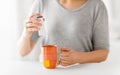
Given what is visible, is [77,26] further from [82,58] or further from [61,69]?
[61,69]

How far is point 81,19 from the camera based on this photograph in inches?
58.5

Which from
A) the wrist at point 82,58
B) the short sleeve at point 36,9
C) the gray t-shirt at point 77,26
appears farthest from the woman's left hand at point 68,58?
the short sleeve at point 36,9

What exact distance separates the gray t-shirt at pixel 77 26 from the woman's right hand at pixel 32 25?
61 mm

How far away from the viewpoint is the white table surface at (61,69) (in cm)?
121

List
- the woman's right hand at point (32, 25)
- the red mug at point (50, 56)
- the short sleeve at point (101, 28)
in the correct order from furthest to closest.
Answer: the short sleeve at point (101, 28) → the woman's right hand at point (32, 25) → the red mug at point (50, 56)

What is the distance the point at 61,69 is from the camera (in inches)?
49.6

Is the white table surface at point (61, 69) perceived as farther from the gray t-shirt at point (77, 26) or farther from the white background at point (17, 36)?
the gray t-shirt at point (77, 26)

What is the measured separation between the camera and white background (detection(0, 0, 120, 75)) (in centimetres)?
128

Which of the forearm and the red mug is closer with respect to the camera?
the red mug

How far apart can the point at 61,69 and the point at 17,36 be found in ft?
1.86

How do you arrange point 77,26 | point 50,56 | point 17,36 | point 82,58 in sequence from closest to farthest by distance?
point 50,56 → point 82,58 → point 77,26 → point 17,36

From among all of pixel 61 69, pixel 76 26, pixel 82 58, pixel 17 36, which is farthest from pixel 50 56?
pixel 17 36

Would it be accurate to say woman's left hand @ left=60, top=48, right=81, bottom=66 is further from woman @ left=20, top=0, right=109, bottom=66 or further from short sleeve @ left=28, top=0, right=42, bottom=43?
short sleeve @ left=28, top=0, right=42, bottom=43

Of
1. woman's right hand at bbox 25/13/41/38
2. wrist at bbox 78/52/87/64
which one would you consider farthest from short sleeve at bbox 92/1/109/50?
woman's right hand at bbox 25/13/41/38
